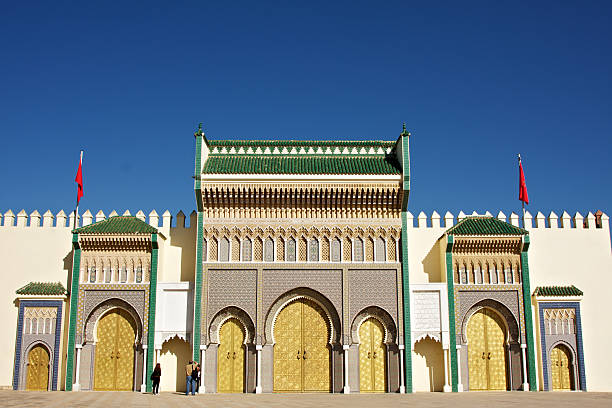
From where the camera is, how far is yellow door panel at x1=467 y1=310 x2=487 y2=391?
57.8ft

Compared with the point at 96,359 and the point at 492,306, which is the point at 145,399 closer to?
the point at 96,359

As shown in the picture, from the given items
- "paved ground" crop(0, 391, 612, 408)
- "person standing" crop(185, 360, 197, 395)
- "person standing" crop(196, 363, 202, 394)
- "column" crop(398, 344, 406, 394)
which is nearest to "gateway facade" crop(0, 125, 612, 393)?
"column" crop(398, 344, 406, 394)

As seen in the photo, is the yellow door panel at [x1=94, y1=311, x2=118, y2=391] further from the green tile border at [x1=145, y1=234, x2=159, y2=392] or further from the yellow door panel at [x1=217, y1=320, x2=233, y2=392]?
the yellow door panel at [x1=217, y1=320, x2=233, y2=392]

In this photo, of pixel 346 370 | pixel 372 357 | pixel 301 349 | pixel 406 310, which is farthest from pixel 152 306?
pixel 406 310

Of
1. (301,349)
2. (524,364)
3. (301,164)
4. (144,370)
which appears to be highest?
(301,164)

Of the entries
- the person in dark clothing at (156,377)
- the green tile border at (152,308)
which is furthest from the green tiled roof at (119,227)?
the person in dark clothing at (156,377)

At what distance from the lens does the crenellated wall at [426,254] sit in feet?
60.9

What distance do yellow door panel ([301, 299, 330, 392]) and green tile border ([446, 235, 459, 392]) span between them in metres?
3.34

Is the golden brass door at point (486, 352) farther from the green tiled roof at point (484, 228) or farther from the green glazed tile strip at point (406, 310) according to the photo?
the green tiled roof at point (484, 228)

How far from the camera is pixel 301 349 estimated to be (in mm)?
17562

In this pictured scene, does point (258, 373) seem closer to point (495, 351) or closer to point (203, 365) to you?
point (203, 365)

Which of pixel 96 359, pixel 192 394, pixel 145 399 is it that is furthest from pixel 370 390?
pixel 96 359

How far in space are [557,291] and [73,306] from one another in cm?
1342

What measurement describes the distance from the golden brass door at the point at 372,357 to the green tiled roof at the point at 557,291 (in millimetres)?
4639
